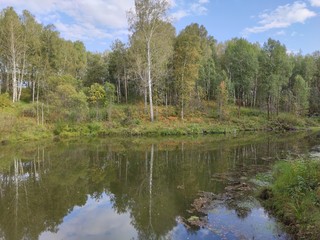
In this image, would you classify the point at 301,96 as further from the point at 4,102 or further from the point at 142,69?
the point at 4,102

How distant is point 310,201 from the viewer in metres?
9.50

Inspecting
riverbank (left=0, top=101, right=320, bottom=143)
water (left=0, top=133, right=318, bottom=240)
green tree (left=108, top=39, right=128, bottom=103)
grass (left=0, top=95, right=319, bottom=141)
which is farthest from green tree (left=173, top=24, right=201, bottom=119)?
water (left=0, top=133, right=318, bottom=240)

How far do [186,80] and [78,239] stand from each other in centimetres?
4045

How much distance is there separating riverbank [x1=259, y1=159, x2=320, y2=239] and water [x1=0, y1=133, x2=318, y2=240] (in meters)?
0.43

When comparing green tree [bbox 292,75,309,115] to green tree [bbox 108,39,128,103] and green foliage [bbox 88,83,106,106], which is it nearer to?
green tree [bbox 108,39,128,103]

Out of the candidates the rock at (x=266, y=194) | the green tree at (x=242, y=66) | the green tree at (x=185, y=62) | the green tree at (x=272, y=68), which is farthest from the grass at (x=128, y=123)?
the rock at (x=266, y=194)

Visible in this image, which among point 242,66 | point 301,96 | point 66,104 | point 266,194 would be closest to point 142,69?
point 66,104

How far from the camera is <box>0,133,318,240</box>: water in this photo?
988cm

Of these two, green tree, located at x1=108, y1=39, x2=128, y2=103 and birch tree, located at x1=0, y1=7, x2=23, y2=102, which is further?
green tree, located at x1=108, y1=39, x2=128, y2=103

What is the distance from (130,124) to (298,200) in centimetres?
3325

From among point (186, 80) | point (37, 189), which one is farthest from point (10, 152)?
point (186, 80)

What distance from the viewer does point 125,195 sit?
45.6 feet

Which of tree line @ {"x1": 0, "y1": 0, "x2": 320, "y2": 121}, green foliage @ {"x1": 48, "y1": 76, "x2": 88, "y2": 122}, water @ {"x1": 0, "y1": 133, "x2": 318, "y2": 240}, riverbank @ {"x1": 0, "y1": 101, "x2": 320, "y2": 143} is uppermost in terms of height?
tree line @ {"x1": 0, "y1": 0, "x2": 320, "y2": 121}

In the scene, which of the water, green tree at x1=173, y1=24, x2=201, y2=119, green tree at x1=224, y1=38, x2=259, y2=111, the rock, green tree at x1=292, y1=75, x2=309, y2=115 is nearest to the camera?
the water
